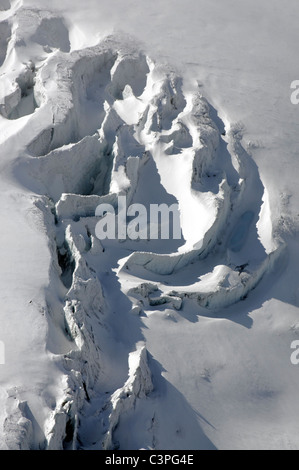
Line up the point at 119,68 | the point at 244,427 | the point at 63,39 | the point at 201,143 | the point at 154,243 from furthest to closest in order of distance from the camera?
the point at 63,39 < the point at 119,68 < the point at 201,143 < the point at 154,243 < the point at 244,427

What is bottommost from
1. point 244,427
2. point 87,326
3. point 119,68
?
point 244,427

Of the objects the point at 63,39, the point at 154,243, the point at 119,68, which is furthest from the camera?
the point at 63,39

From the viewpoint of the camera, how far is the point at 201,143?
1817 cm

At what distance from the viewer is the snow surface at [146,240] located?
42.8ft

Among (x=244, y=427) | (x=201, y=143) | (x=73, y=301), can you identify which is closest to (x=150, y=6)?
(x=201, y=143)

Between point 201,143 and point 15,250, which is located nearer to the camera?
point 15,250

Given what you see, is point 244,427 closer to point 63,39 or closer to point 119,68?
point 119,68

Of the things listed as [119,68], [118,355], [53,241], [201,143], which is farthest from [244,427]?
[119,68]

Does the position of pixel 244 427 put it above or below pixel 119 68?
below

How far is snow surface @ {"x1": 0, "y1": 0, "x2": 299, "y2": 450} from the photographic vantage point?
42.8 feet

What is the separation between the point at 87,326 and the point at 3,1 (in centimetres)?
1365

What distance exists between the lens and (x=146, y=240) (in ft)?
54.1

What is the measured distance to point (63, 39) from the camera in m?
22.4

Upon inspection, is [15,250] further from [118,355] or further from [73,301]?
[118,355]
